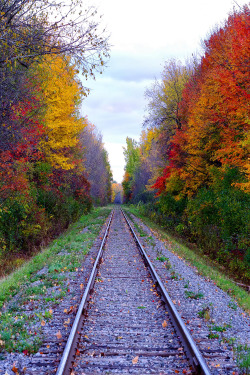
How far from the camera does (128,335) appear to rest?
5129mm

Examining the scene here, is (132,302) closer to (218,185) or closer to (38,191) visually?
(218,185)

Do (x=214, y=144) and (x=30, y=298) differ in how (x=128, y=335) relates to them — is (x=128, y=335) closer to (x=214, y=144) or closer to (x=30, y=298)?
(x=30, y=298)

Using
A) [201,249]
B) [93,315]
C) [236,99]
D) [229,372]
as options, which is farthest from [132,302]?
[201,249]

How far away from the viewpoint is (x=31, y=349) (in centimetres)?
456

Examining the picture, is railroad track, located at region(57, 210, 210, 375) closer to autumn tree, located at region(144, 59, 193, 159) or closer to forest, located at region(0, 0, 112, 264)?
forest, located at region(0, 0, 112, 264)

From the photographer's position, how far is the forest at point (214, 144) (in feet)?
46.4

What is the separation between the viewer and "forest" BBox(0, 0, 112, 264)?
659 centimetres

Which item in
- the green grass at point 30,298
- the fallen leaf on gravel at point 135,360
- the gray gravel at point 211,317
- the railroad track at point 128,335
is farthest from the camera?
the green grass at point 30,298

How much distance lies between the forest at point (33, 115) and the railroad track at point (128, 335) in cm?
489

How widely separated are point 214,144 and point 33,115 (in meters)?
11.0

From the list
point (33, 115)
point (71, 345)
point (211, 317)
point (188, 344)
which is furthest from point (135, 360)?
point (33, 115)

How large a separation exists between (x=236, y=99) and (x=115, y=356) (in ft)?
42.8

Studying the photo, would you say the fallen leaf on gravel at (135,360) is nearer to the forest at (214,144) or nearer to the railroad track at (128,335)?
the railroad track at (128,335)

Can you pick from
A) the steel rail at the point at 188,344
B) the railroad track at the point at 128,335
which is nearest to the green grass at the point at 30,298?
the railroad track at the point at 128,335
